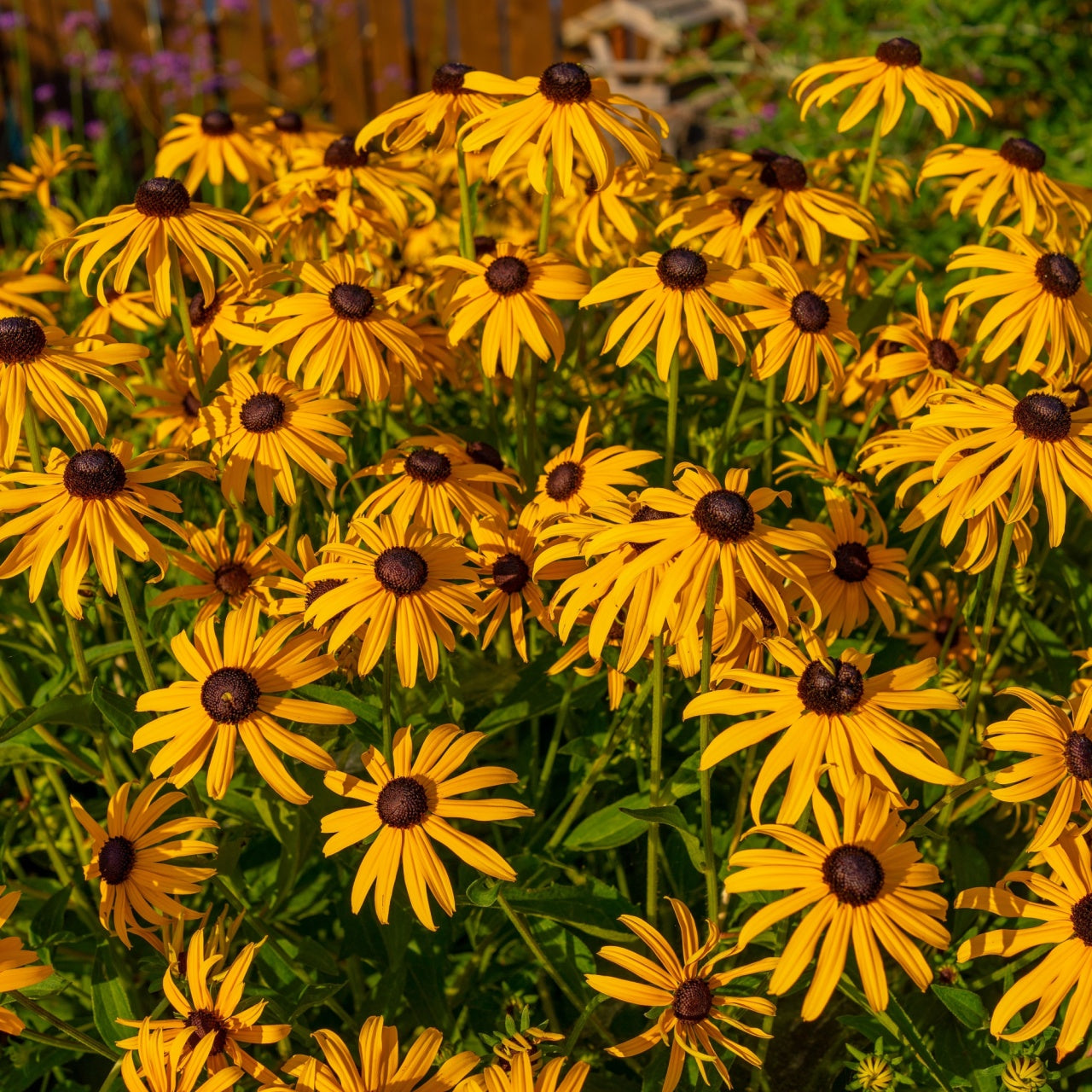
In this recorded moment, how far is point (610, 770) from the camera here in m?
2.66

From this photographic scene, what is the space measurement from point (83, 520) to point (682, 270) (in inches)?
44.8

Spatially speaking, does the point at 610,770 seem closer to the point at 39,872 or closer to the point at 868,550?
the point at 868,550

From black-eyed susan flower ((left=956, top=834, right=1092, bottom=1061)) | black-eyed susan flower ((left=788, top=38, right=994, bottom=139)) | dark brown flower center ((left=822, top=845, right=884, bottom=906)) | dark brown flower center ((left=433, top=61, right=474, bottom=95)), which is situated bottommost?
black-eyed susan flower ((left=956, top=834, right=1092, bottom=1061))

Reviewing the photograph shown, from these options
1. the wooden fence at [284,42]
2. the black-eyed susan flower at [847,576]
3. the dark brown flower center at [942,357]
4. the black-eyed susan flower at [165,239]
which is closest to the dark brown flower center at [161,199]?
the black-eyed susan flower at [165,239]

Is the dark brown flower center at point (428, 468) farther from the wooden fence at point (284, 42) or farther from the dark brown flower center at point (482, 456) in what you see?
the wooden fence at point (284, 42)

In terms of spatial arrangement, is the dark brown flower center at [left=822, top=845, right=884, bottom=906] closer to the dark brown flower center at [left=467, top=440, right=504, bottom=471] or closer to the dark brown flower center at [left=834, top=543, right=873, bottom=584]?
the dark brown flower center at [left=834, top=543, right=873, bottom=584]

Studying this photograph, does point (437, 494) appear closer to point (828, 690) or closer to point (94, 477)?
point (94, 477)

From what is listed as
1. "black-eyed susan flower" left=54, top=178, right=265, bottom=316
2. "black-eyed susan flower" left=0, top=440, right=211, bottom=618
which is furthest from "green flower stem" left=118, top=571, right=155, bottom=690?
"black-eyed susan flower" left=54, top=178, right=265, bottom=316

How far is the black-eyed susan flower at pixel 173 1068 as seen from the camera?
66.7 inches

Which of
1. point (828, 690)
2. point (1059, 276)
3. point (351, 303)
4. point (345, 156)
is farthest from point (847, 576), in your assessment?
point (345, 156)

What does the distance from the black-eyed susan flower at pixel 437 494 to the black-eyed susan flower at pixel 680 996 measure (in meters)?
0.78

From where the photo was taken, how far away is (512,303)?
8.20ft

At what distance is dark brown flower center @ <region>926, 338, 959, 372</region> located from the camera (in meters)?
2.69

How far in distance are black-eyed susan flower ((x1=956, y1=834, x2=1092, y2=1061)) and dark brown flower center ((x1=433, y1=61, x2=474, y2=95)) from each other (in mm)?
1917
